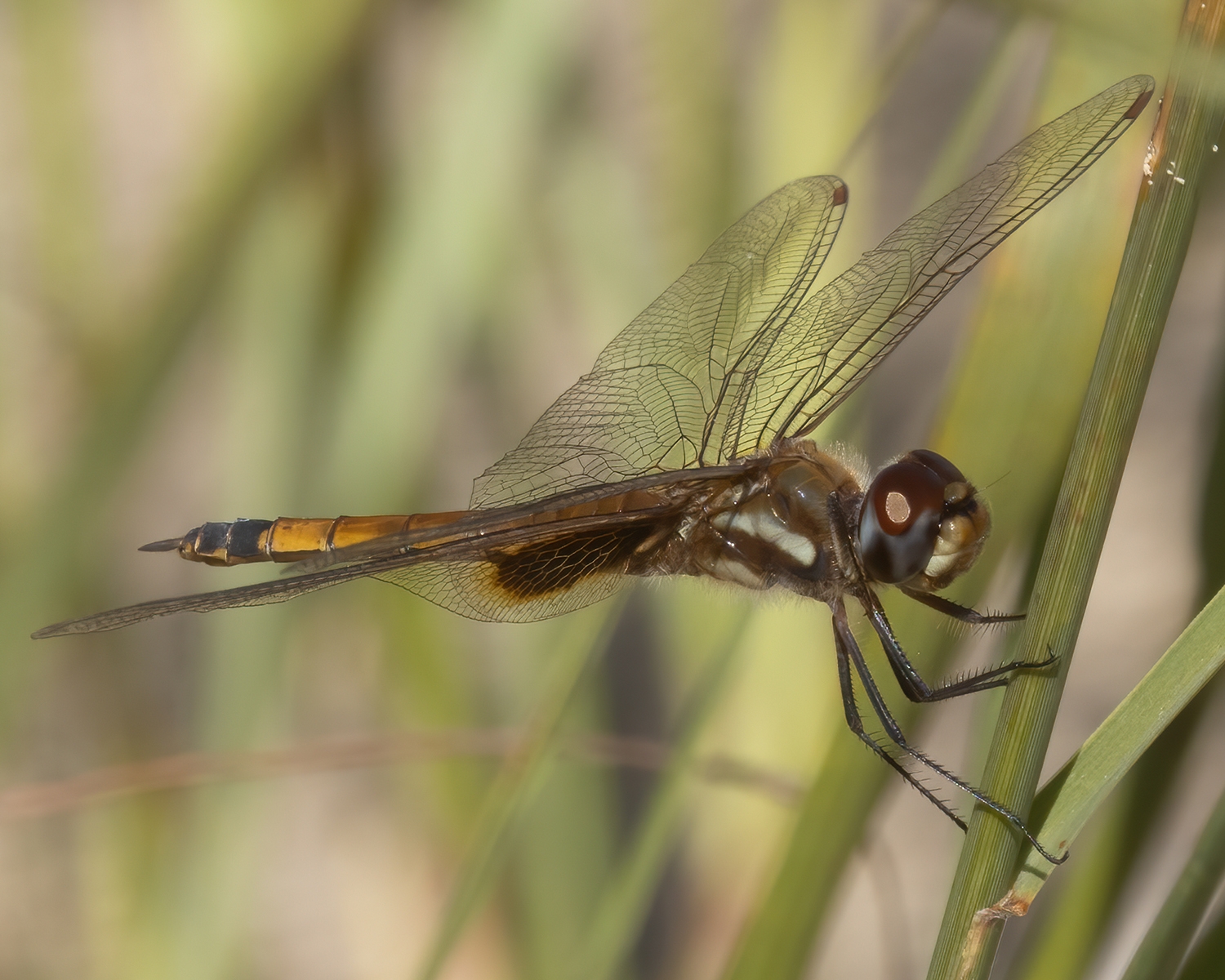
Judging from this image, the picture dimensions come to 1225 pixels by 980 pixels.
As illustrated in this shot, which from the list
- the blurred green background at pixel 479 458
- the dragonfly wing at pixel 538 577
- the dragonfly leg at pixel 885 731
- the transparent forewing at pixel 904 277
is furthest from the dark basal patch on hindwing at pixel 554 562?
the dragonfly leg at pixel 885 731

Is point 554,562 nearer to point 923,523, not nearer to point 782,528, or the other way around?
point 782,528

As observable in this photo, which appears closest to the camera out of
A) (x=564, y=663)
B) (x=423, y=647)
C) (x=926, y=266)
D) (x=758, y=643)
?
(x=926, y=266)

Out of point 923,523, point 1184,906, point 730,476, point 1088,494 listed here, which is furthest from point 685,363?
point 1184,906

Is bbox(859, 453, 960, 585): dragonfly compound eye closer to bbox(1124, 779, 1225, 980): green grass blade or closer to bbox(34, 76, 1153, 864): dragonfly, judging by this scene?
bbox(34, 76, 1153, 864): dragonfly

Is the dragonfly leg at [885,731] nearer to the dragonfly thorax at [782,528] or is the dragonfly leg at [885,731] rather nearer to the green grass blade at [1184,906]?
the dragonfly thorax at [782,528]

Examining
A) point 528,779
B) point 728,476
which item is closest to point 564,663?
point 528,779

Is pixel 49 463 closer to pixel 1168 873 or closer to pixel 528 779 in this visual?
pixel 528 779
